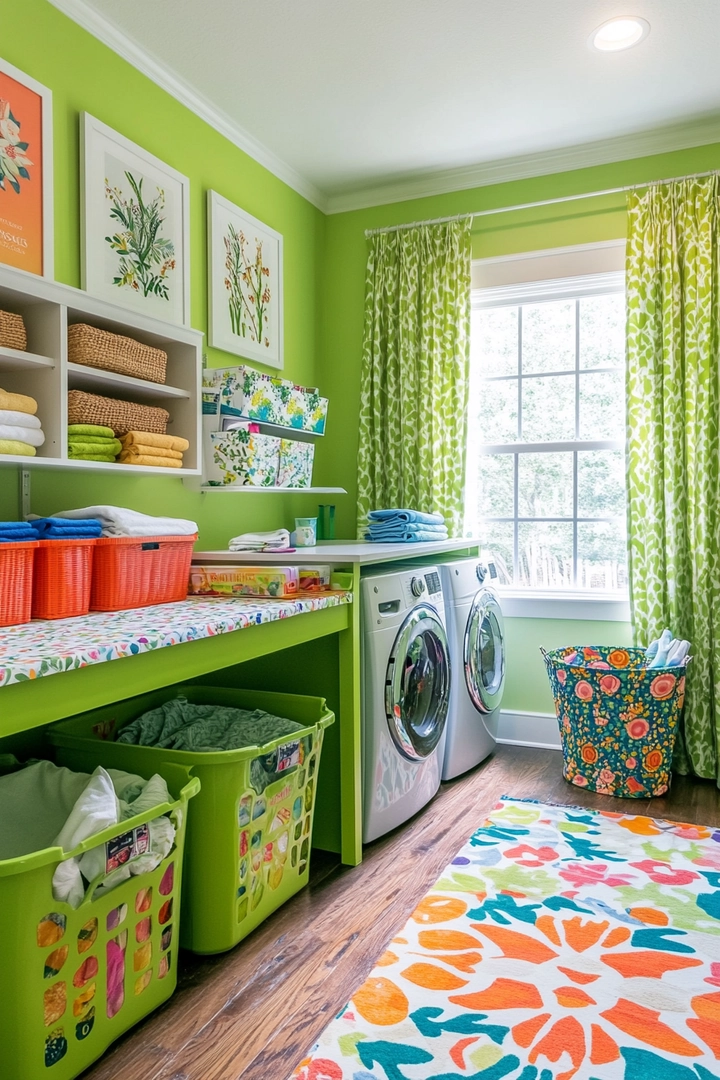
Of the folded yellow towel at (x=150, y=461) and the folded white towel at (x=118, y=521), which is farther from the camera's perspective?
the folded yellow towel at (x=150, y=461)

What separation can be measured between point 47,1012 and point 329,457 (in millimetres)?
2804

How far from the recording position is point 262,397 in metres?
2.78

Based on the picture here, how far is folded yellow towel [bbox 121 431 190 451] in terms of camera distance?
2166mm

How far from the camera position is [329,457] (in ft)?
12.5

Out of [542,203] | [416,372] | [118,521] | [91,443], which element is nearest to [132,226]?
[91,443]

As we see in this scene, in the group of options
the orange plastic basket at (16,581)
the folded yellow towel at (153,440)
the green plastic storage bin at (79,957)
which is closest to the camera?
the green plastic storage bin at (79,957)

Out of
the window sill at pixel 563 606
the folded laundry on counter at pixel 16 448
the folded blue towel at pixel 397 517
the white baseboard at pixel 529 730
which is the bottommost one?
the white baseboard at pixel 529 730

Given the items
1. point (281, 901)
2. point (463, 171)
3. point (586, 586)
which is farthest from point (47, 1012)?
point (463, 171)

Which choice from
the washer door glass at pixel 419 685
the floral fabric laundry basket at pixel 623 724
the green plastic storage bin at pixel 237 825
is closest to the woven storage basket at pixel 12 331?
the green plastic storage bin at pixel 237 825

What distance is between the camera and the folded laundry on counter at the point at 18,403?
1791 mm

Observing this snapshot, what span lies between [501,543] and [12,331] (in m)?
2.40

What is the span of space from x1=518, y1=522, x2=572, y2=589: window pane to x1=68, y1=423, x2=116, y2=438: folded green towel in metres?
2.10

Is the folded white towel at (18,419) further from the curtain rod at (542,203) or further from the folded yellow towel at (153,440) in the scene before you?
the curtain rod at (542,203)

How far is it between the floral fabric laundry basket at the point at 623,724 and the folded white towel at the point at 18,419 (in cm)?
205
